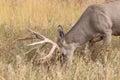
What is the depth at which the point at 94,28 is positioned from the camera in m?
9.80

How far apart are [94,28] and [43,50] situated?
135 centimetres

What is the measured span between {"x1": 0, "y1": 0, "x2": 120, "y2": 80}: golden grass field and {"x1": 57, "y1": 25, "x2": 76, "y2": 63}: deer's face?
0.14m

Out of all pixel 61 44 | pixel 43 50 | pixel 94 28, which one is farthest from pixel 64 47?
pixel 94 28

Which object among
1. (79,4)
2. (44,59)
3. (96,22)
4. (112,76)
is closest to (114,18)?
(96,22)

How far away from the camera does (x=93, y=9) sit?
32.9 ft

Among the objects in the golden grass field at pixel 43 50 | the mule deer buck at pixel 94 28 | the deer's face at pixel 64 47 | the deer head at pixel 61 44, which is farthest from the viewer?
the mule deer buck at pixel 94 28

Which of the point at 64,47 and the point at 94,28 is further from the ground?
the point at 94,28

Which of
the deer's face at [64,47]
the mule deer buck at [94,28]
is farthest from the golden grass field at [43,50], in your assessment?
the mule deer buck at [94,28]

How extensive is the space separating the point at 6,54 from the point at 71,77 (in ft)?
8.07

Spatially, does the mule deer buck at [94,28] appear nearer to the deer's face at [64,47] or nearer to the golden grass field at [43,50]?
the deer's face at [64,47]

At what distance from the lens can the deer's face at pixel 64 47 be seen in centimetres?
936

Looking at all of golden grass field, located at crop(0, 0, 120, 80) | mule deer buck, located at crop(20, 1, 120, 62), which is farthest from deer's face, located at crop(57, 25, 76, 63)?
golden grass field, located at crop(0, 0, 120, 80)

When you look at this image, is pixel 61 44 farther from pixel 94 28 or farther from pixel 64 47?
pixel 94 28

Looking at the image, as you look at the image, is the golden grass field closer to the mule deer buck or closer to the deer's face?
the deer's face
